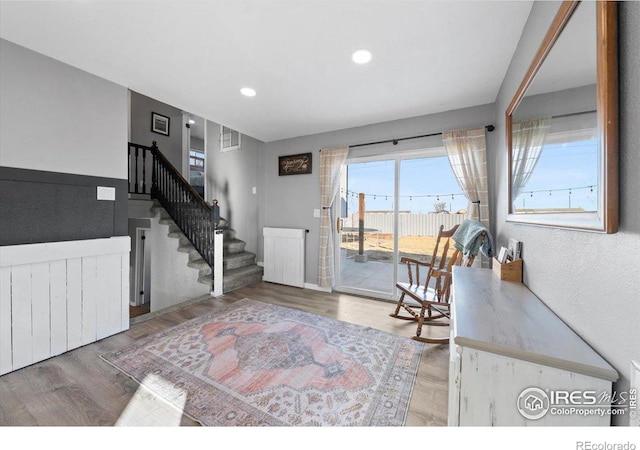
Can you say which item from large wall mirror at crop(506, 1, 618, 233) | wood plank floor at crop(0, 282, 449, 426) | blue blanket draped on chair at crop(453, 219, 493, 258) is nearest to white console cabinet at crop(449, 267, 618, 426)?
large wall mirror at crop(506, 1, 618, 233)

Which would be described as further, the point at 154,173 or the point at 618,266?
the point at 154,173

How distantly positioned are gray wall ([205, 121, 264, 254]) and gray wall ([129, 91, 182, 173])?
29.3 inches

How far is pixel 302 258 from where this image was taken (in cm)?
382

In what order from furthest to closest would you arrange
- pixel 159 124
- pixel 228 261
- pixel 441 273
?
pixel 159 124 → pixel 228 261 → pixel 441 273

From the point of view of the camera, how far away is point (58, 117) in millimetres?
1996

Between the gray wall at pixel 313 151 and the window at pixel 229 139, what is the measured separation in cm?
62

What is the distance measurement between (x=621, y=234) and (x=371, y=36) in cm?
179

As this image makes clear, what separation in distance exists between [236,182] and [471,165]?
4.01 metres

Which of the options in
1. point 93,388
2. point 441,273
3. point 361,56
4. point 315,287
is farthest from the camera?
point 315,287

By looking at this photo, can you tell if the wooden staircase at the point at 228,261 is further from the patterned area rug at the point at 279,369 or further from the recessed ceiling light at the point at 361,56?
the recessed ceiling light at the point at 361,56

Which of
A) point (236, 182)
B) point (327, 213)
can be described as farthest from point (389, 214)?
point (236, 182)

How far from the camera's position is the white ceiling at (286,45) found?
1.49 metres

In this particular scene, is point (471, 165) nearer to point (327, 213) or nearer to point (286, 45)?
point (327, 213)
